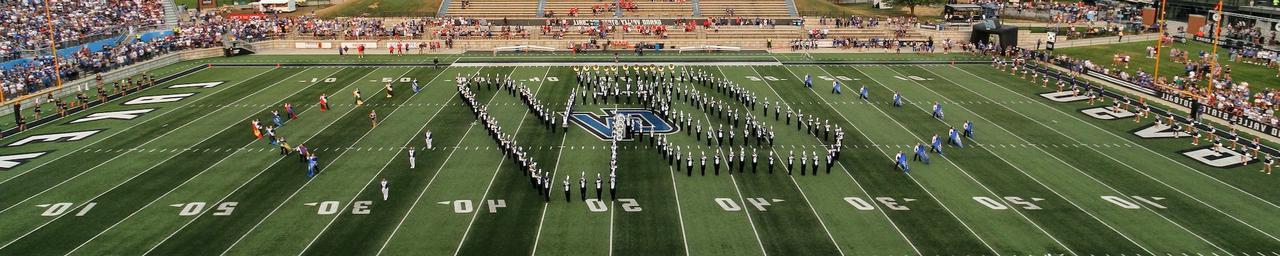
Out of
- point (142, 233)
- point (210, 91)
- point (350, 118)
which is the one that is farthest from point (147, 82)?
point (142, 233)

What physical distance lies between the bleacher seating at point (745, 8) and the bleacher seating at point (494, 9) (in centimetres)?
1496

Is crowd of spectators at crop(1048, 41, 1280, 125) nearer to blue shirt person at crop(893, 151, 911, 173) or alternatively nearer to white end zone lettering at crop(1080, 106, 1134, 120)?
white end zone lettering at crop(1080, 106, 1134, 120)

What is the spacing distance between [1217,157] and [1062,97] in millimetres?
12711

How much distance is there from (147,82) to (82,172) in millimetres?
20882

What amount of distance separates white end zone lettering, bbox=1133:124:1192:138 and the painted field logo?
58.0 ft

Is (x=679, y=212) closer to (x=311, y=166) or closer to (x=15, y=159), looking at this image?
(x=311, y=166)

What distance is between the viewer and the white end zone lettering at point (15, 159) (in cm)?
3037

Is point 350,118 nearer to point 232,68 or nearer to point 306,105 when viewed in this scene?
point 306,105

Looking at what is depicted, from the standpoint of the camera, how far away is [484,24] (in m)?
75.1

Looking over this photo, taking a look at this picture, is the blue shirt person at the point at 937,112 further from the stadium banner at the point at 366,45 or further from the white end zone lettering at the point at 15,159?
the stadium banner at the point at 366,45

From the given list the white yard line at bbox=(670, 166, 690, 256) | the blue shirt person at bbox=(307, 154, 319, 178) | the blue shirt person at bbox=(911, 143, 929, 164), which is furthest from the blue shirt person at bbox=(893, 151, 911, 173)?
the blue shirt person at bbox=(307, 154, 319, 178)

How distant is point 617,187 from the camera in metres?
27.1

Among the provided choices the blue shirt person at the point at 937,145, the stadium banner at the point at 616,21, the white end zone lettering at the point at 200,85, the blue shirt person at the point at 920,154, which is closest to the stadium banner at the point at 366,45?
the stadium banner at the point at 616,21

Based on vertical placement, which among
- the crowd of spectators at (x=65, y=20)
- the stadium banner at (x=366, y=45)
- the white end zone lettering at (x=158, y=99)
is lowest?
the white end zone lettering at (x=158, y=99)
